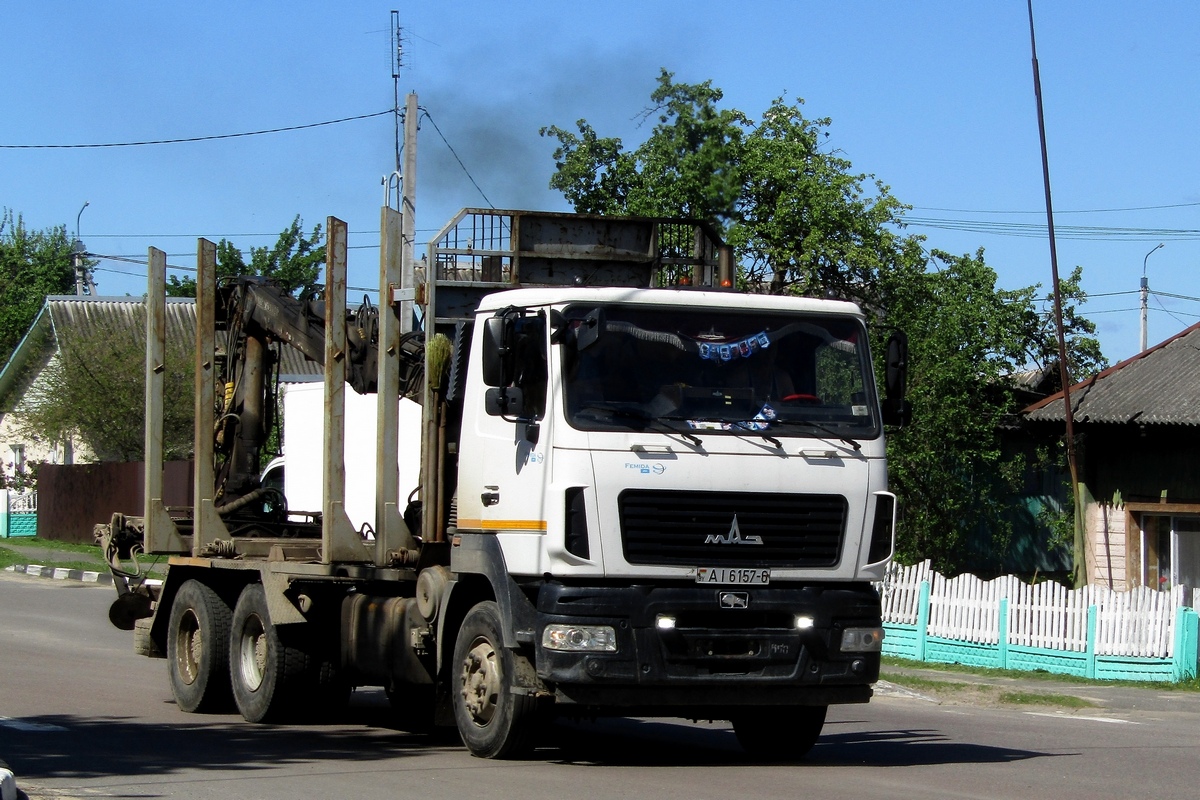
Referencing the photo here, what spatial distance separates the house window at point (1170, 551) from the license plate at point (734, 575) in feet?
50.0

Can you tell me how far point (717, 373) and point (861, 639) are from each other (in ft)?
5.99

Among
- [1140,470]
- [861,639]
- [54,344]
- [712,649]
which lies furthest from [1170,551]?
[54,344]

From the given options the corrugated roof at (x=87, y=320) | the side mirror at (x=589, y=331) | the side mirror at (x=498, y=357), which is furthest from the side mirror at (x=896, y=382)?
the corrugated roof at (x=87, y=320)

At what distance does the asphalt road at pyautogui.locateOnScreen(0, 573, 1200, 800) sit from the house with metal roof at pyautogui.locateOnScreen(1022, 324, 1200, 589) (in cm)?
800

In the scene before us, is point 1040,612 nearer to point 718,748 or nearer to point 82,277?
point 718,748

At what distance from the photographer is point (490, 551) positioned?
9.15m

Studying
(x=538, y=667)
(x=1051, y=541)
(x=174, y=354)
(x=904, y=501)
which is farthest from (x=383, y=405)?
(x=174, y=354)

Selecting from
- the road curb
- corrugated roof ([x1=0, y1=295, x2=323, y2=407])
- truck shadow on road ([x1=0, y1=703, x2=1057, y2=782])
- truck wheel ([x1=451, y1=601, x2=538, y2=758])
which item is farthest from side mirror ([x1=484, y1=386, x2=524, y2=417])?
corrugated roof ([x1=0, y1=295, x2=323, y2=407])

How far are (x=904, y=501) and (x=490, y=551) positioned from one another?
1683 centimetres

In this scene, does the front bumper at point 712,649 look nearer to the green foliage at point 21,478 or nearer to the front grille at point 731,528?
the front grille at point 731,528

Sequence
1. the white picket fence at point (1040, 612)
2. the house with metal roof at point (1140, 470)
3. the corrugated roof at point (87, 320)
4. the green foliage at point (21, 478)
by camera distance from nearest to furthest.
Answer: the white picket fence at point (1040, 612), the house with metal roof at point (1140, 470), the corrugated roof at point (87, 320), the green foliage at point (21, 478)

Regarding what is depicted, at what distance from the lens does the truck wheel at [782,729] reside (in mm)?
9977

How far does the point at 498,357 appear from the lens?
8922 millimetres

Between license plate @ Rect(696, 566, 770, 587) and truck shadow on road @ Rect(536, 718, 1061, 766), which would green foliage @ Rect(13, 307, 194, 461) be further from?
license plate @ Rect(696, 566, 770, 587)
